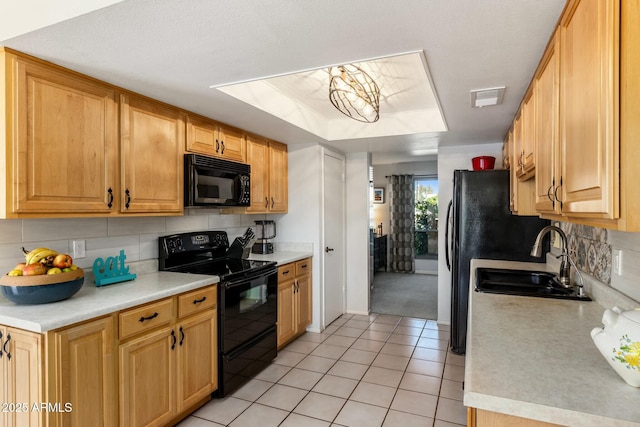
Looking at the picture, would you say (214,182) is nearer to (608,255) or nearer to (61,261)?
(61,261)

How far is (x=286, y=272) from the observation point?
139 inches

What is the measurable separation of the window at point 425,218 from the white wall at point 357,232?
331 cm

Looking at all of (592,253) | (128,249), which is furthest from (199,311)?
(592,253)

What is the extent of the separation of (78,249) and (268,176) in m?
1.89

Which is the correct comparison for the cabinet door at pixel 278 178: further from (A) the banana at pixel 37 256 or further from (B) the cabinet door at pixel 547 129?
(B) the cabinet door at pixel 547 129

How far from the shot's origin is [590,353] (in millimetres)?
1181

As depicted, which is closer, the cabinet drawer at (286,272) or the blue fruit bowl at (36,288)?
the blue fruit bowl at (36,288)

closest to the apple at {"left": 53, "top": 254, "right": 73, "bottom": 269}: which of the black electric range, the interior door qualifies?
the black electric range

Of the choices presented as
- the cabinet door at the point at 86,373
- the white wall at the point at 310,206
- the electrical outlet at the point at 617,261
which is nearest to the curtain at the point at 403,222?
the white wall at the point at 310,206

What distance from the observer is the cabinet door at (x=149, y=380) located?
76.0 inches

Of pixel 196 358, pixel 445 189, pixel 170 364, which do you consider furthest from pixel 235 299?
pixel 445 189

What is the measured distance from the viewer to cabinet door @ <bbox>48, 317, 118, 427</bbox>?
1.62 metres

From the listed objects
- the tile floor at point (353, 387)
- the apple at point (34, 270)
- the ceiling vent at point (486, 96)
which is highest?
the ceiling vent at point (486, 96)

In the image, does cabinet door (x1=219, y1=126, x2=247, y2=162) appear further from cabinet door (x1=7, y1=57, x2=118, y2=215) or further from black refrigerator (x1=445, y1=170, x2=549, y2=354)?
black refrigerator (x1=445, y1=170, x2=549, y2=354)
